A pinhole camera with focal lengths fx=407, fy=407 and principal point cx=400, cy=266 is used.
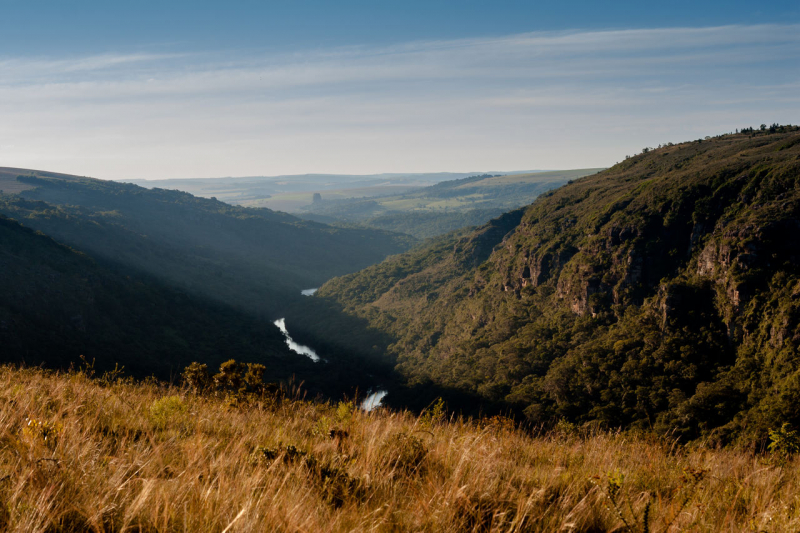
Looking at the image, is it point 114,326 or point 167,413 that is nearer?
point 167,413

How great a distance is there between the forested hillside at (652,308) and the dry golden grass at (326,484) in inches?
1705

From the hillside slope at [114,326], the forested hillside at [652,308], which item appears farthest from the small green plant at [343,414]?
the hillside slope at [114,326]

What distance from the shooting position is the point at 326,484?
3582mm

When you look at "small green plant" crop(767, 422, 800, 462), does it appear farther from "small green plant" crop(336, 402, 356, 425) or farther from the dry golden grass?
"small green plant" crop(336, 402, 356, 425)

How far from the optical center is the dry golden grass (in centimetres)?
280

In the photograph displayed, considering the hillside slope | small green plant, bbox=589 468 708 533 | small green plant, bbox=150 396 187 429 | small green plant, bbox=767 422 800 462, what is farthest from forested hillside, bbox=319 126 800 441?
small green plant, bbox=150 396 187 429

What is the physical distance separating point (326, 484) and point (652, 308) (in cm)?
8129

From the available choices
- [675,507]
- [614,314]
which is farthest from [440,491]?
[614,314]

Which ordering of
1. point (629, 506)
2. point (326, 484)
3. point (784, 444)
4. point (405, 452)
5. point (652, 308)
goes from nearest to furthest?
point (629, 506) < point (326, 484) < point (405, 452) < point (784, 444) < point (652, 308)

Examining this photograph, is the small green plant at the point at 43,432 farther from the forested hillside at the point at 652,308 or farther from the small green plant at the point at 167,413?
the forested hillside at the point at 652,308

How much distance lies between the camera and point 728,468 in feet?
17.2

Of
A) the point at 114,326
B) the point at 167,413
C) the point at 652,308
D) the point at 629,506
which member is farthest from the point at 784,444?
the point at 114,326

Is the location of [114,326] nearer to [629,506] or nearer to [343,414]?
[343,414]

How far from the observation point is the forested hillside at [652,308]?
5381 cm
